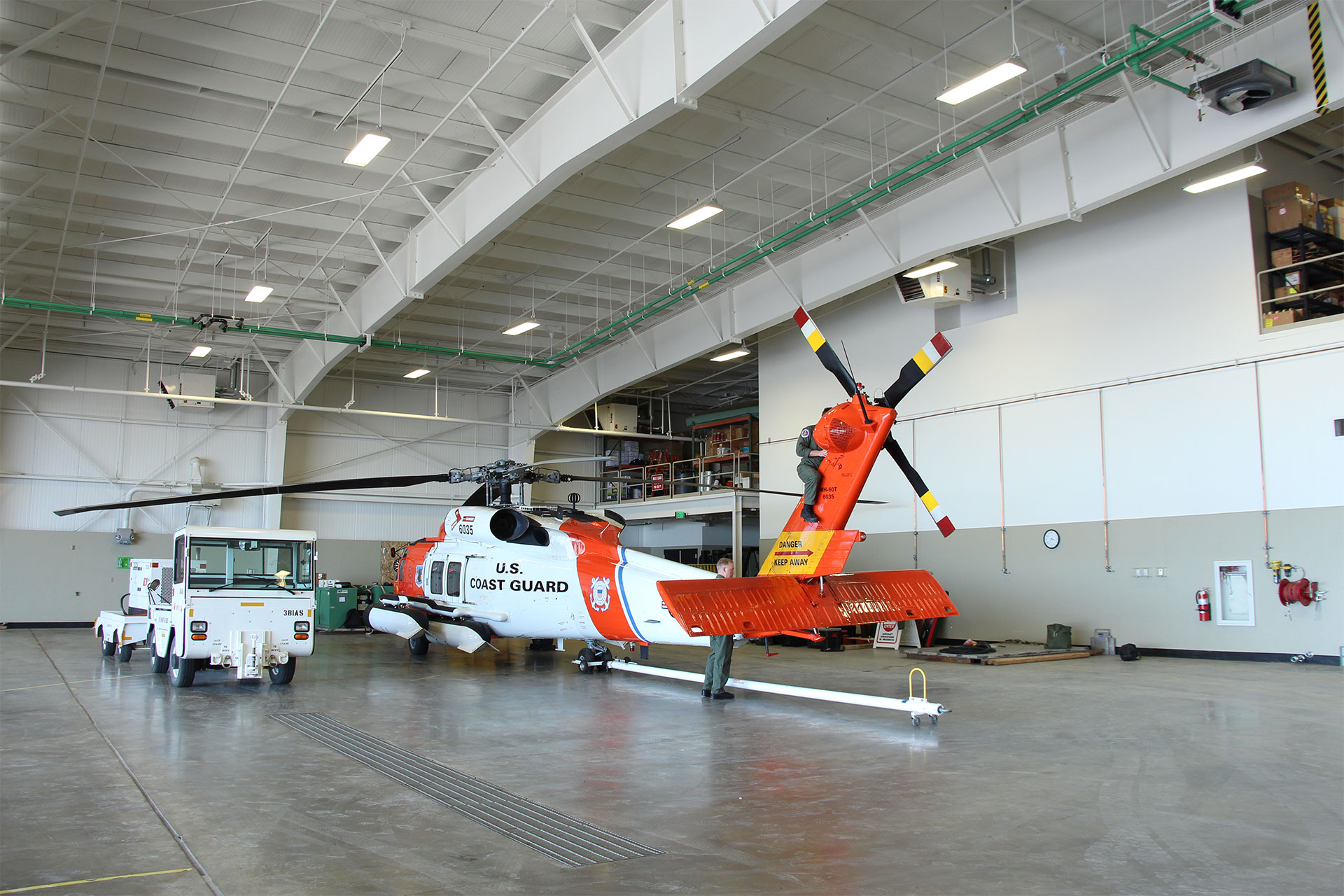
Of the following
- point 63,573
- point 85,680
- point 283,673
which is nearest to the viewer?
point 283,673

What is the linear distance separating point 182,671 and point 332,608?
10.3 metres

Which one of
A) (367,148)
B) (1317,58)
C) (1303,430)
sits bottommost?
(1303,430)

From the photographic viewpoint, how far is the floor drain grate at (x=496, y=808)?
443 cm

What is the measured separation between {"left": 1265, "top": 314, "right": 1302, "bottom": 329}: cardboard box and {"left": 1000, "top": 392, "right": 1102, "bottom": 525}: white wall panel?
2806 mm

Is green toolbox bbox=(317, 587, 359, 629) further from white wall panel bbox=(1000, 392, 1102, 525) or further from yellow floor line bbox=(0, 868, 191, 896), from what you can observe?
yellow floor line bbox=(0, 868, 191, 896)

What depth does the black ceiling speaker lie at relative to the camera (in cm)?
1040

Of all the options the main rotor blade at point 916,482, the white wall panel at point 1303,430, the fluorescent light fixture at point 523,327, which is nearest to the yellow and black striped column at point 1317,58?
the white wall panel at point 1303,430

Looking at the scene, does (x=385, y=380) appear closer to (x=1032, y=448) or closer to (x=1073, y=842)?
(x=1032, y=448)

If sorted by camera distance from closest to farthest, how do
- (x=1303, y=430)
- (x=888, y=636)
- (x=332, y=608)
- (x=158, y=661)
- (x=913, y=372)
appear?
(x=913, y=372), (x=158, y=661), (x=1303, y=430), (x=888, y=636), (x=332, y=608)

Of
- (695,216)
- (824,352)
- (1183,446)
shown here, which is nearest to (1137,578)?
(1183,446)

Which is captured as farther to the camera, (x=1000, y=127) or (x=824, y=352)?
(x=1000, y=127)

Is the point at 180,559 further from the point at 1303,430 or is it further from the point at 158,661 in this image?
the point at 1303,430

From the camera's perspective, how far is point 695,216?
1395cm

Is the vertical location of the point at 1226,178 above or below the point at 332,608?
above
